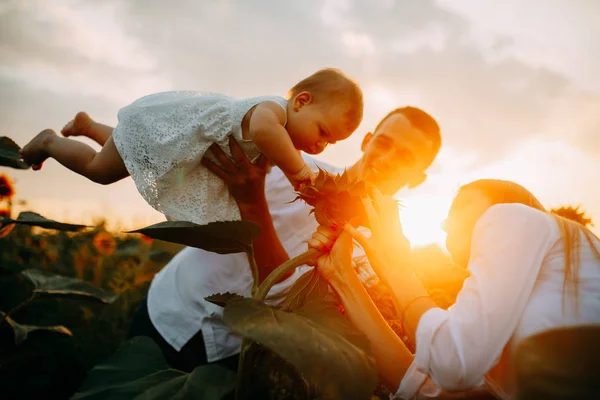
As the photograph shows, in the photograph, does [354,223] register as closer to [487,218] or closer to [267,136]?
[487,218]

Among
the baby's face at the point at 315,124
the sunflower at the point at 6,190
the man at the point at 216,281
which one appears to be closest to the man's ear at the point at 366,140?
the man at the point at 216,281

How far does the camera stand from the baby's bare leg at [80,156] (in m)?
2.08

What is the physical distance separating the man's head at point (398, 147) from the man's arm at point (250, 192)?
629 millimetres

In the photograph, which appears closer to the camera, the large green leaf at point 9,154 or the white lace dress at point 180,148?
the large green leaf at point 9,154

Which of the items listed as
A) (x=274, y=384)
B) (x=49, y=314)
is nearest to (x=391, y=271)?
(x=274, y=384)

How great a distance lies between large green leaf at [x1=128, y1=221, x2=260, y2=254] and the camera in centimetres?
99

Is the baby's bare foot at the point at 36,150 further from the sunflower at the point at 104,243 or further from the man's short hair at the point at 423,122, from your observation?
→ the man's short hair at the point at 423,122

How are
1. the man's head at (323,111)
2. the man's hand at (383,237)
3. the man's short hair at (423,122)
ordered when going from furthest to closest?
the man's short hair at (423,122) < the man's head at (323,111) < the man's hand at (383,237)

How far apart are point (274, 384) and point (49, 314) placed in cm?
208

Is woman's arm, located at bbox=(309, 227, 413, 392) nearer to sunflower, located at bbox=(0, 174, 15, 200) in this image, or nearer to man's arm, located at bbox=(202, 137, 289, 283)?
man's arm, located at bbox=(202, 137, 289, 283)

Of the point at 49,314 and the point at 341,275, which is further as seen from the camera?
the point at 49,314

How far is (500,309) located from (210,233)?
2.55ft

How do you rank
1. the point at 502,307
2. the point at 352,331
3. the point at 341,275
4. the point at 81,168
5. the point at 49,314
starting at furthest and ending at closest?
the point at 49,314 < the point at 81,168 < the point at 341,275 < the point at 502,307 < the point at 352,331

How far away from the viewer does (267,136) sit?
1.86 m
